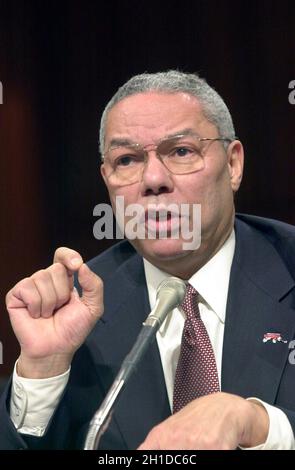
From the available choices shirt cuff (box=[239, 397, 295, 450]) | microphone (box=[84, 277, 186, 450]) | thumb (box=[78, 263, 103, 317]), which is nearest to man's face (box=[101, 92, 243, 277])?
thumb (box=[78, 263, 103, 317])

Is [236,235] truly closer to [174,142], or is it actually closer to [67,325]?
[174,142]

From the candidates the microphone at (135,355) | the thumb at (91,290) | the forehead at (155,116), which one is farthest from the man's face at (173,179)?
the microphone at (135,355)

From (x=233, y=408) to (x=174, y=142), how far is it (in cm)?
69

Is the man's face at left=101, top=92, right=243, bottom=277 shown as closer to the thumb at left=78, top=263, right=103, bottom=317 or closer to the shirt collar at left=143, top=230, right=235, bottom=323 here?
the shirt collar at left=143, top=230, right=235, bottom=323

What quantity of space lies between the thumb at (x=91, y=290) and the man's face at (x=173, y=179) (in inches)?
9.1

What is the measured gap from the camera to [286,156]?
2.06 m

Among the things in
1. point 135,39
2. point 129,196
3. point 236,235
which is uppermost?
point 135,39

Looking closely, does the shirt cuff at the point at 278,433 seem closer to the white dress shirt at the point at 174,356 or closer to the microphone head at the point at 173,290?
the white dress shirt at the point at 174,356

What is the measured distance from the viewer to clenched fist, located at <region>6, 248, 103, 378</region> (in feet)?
4.51

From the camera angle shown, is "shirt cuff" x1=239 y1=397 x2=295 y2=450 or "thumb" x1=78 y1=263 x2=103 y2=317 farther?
"thumb" x1=78 y1=263 x2=103 y2=317

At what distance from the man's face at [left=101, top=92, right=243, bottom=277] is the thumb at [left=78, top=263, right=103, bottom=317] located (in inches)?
9.1

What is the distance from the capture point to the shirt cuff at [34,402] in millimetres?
1393
